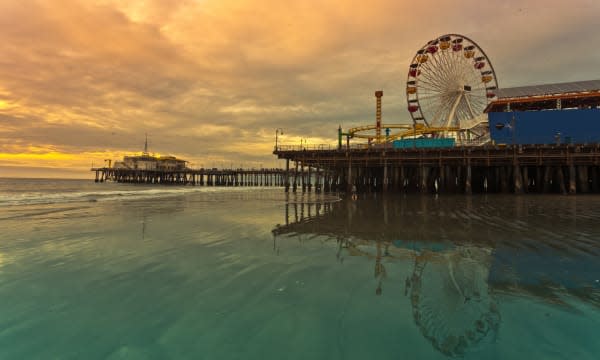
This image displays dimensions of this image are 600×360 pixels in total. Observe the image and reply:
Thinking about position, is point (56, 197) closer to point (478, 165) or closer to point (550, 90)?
point (478, 165)

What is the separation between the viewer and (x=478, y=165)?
112 feet

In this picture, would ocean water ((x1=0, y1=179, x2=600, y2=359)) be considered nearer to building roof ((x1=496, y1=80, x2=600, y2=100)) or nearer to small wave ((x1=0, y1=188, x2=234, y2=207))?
small wave ((x1=0, y1=188, x2=234, y2=207))

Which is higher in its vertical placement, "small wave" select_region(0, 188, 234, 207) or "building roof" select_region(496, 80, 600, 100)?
"building roof" select_region(496, 80, 600, 100)

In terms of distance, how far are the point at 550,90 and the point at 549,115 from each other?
4253 millimetres

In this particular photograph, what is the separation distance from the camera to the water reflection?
3941 mm

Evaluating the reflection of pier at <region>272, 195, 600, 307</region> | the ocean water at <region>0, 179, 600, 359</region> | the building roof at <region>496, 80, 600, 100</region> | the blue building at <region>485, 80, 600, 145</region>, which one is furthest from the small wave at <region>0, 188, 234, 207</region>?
the building roof at <region>496, 80, 600, 100</region>

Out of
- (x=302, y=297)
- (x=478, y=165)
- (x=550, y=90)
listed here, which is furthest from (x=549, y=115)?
(x=302, y=297)

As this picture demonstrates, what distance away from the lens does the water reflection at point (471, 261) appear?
394 cm

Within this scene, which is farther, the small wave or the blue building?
the blue building

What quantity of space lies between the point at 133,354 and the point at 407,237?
8299 millimetres

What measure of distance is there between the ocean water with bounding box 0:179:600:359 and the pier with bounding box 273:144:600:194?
26.1m

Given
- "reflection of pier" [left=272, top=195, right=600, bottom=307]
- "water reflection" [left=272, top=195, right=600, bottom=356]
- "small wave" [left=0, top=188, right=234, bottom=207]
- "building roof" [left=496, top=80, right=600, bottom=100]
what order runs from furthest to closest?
"building roof" [left=496, top=80, right=600, bottom=100]
"small wave" [left=0, top=188, right=234, bottom=207]
"reflection of pier" [left=272, top=195, right=600, bottom=307]
"water reflection" [left=272, top=195, right=600, bottom=356]

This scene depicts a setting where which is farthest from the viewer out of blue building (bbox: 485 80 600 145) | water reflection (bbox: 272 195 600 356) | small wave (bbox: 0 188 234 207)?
blue building (bbox: 485 80 600 145)

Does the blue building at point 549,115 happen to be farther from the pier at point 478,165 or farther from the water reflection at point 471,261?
the water reflection at point 471,261
